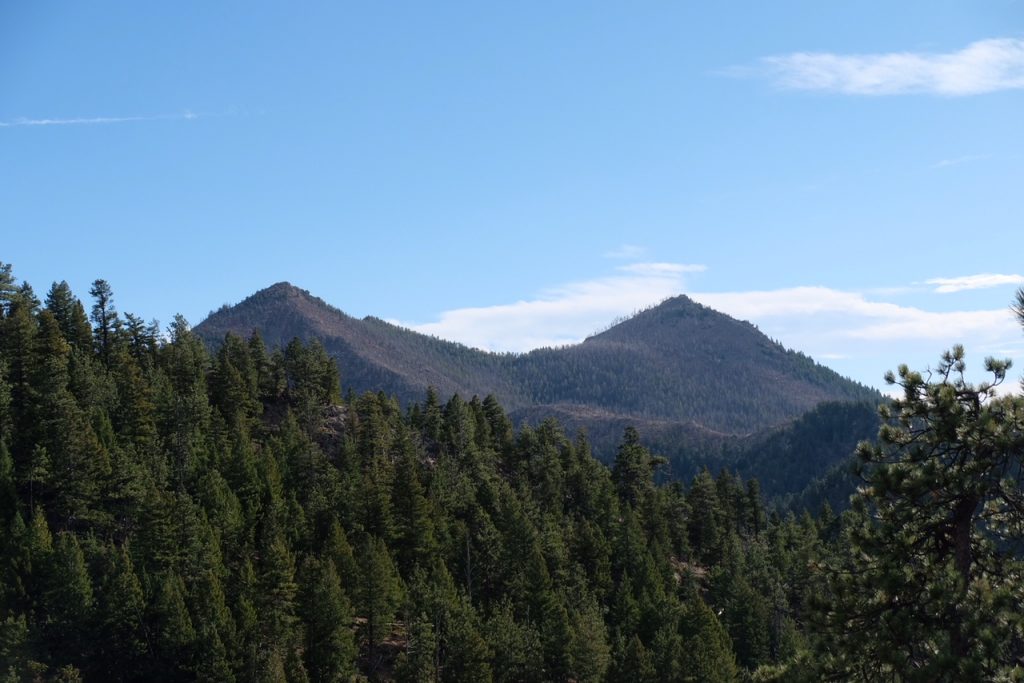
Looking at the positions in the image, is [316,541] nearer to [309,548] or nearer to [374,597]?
[309,548]

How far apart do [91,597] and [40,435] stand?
20.6 meters

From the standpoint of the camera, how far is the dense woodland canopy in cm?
6338

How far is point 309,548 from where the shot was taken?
264 feet

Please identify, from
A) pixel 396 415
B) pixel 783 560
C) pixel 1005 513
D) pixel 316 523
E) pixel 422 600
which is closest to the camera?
pixel 1005 513

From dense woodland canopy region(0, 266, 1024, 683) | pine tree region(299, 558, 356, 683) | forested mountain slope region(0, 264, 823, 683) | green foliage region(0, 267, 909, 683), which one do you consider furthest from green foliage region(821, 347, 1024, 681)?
pine tree region(299, 558, 356, 683)

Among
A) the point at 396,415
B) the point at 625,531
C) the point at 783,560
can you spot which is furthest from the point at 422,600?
the point at 783,560

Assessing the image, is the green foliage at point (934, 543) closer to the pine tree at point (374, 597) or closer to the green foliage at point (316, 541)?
the green foliage at point (316, 541)

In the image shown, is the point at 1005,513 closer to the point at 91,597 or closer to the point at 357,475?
the point at 91,597

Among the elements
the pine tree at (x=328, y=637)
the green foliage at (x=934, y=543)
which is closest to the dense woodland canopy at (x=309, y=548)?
the pine tree at (x=328, y=637)

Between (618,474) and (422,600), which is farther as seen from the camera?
(618,474)

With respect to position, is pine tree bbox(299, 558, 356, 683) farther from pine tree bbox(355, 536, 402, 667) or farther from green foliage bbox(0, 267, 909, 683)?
pine tree bbox(355, 536, 402, 667)

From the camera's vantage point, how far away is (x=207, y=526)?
7269 centimetres

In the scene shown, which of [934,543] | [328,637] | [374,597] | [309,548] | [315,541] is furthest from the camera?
[315,541]

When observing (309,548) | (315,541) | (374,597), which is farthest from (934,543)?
(315,541)
